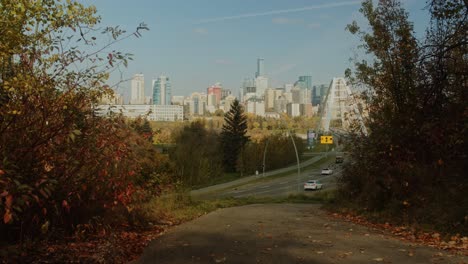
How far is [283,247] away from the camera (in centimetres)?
745

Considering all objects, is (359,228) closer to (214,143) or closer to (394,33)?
(394,33)

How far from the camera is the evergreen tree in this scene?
86.6 metres

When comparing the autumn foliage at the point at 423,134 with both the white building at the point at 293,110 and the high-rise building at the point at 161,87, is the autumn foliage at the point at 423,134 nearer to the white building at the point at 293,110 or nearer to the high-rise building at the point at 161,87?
the high-rise building at the point at 161,87

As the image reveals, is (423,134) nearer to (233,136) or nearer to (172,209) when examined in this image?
(172,209)

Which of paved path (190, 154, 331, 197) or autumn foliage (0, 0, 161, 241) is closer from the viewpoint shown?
autumn foliage (0, 0, 161, 241)

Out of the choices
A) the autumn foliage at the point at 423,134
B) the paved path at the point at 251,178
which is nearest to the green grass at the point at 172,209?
the autumn foliage at the point at 423,134

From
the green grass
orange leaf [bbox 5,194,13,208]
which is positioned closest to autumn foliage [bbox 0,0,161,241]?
orange leaf [bbox 5,194,13,208]

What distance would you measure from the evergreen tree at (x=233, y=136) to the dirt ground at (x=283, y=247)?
7638 centimetres

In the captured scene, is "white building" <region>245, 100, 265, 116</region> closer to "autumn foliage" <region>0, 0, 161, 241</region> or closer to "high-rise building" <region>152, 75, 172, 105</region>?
"high-rise building" <region>152, 75, 172, 105</region>

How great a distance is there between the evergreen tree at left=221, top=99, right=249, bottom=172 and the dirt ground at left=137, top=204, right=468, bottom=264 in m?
76.4

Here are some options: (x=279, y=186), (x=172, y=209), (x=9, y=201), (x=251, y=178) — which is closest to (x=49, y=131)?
(x=9, y=201)

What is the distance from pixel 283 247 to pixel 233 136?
3132 inches

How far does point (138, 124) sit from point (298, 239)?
3.77m

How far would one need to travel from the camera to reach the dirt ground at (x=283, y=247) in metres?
6.57
